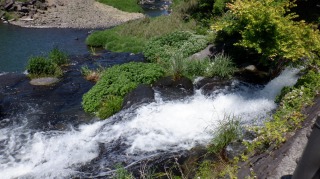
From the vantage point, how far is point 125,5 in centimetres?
3656

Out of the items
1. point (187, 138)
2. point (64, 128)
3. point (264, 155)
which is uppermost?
point (264, 155)

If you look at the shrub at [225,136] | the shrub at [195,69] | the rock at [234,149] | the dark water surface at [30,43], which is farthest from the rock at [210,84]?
the dark water surface at [30,43]

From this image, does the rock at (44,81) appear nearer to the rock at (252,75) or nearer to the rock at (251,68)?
the rock at (252,75)

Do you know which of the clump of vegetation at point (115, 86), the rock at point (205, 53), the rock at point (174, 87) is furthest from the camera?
the rock at point (205, 53)

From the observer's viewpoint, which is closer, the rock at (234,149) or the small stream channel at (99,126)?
the rock at (234,149)

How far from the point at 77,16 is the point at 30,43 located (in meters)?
9.32

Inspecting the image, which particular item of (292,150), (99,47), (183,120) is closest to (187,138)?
(183,120)

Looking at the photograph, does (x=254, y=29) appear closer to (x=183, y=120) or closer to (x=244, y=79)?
(x=244, y=79)

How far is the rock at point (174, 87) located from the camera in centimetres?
1193

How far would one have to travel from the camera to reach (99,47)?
22672 millimetres

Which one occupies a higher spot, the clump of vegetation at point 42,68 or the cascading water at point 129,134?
the cascading water at point 129,134

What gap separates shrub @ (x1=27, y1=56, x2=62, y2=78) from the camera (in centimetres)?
1562

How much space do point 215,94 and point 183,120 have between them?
2012 millimetres

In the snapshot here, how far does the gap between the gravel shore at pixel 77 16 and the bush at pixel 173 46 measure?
13.4 meters
